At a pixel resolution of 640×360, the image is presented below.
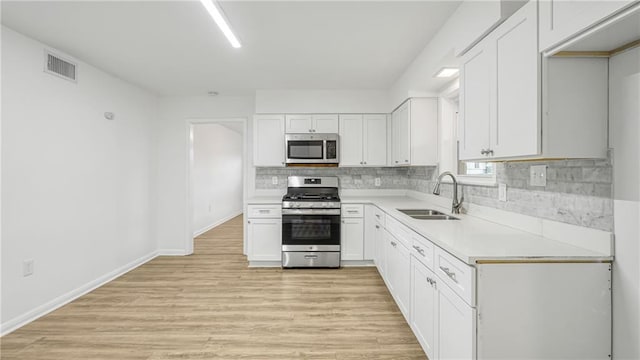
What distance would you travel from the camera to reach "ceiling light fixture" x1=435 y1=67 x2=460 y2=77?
2.75 m

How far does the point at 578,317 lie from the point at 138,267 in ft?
15.3

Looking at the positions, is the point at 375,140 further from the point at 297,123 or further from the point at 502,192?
the point at 502,192

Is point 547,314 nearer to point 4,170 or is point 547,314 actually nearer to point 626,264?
point 626,264

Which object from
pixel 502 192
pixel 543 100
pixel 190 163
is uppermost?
pixel 543 100

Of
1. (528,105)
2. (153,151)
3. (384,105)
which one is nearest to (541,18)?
(528,105)

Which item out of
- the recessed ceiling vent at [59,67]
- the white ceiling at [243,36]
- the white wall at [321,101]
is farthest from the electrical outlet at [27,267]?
the white wall at [321,101]

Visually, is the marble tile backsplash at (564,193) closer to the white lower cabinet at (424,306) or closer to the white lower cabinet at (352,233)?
the white lower cabinet at (424,306)

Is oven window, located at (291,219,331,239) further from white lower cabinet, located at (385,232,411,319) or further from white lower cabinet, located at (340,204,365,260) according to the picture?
white lower cabinet, located at (385,232,411,319)

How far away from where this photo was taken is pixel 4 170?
251cm

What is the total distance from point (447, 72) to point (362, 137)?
1.78 metres

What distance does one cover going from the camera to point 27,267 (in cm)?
270

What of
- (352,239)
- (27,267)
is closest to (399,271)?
(352,239)

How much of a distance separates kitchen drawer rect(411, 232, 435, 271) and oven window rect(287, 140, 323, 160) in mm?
2315

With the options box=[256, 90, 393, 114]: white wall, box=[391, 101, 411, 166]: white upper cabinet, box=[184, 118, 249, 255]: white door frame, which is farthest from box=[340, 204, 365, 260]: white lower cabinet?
box=[184, 118, 249, 255]: white door frame
